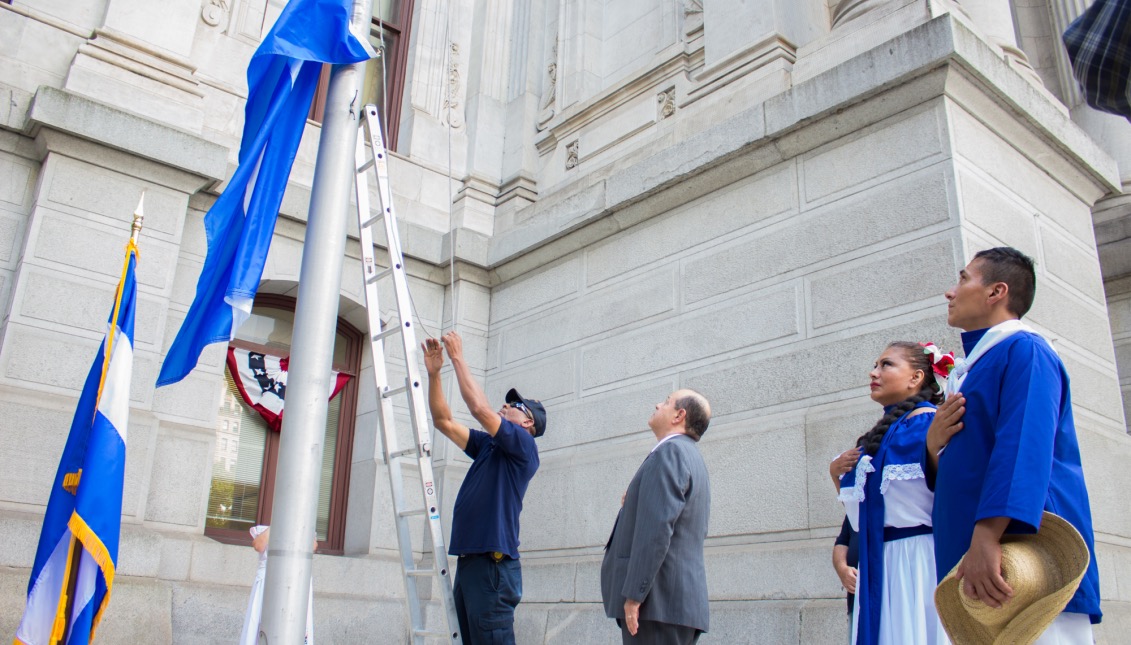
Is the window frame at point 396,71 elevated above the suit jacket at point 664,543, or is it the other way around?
the window frame at point 396,71

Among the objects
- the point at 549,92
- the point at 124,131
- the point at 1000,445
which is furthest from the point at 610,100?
the point at 1000,445

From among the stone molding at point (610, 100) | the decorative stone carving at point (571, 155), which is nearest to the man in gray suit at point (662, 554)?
the stone molding at point (610, 100)

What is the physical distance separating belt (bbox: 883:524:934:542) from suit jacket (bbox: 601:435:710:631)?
1.02 metres

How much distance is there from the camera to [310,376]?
12.8 feet

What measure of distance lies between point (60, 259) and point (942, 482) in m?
6.60

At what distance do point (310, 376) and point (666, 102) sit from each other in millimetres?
6203

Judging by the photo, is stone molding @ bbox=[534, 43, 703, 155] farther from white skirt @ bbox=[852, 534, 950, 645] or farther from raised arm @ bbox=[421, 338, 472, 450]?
white skirt @ bbox=[852, 534, 950, 645]

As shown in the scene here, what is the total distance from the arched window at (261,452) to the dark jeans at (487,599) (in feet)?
11.9

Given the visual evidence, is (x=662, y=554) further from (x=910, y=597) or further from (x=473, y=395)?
(x=473, y=395)

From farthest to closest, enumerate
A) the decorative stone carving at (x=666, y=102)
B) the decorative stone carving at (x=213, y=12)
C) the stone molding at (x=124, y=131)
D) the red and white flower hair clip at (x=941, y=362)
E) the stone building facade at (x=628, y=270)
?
the decorative stone carving at (x=666, y=102) → the decorative stone carving at (x=213, y=12) → the stone molding at (x=124, y=131) → the stone building facade at (x=628, y=270) → the red and white flower hair clip at (x=941, y=362)

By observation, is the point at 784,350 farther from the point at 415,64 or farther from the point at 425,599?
the point at 415,64

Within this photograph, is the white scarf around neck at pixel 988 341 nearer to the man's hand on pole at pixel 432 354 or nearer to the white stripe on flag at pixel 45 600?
the man's hand on pole at pixel 432 354

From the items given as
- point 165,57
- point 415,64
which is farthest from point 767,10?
point 165,57

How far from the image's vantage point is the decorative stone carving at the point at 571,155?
10211 millimetres
